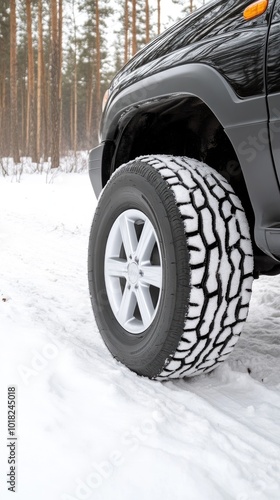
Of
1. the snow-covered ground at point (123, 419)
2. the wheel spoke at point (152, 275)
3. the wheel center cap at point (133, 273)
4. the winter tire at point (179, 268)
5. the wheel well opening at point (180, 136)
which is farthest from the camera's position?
the wheel well opening at point (180, 136)

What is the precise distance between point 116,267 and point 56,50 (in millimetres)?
14782

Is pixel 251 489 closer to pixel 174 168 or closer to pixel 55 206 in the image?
pixel 174 168

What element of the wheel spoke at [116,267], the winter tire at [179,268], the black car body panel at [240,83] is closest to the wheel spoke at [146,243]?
the winter tire at [179,268]

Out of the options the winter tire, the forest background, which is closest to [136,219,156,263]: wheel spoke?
the winter tire

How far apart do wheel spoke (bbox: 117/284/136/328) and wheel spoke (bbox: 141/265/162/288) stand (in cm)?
11

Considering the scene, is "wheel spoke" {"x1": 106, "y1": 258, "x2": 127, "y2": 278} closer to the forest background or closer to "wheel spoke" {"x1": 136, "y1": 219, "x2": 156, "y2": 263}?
"wheel spoke" {"x1": 136, "y1": 219, "x2": 156, "y2": 263}

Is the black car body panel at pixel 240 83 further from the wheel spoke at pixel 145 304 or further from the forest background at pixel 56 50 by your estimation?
the forest background at pixel 56 50

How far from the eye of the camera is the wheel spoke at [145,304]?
1714 mm

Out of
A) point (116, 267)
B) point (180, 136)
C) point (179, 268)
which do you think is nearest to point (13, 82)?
point (180, 136)

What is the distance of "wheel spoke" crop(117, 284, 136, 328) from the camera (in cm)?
184

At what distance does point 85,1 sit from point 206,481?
2720 cm

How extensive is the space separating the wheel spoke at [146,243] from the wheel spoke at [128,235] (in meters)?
0.05

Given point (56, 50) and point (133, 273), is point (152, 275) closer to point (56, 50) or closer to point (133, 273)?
point (133, 273)

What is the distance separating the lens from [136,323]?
72.8 inches
